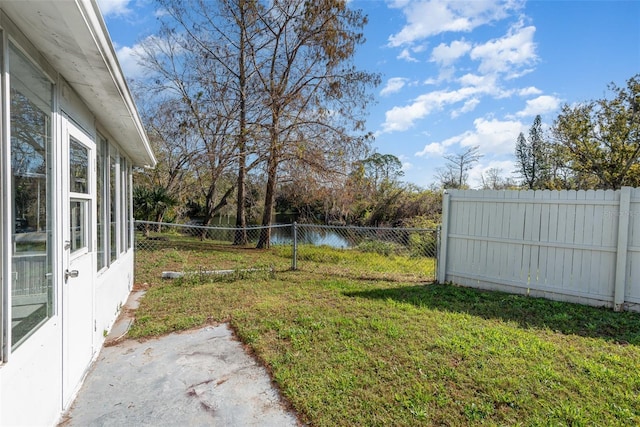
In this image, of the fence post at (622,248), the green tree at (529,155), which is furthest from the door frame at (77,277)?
the green tree at (529,155)

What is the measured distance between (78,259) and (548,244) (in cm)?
571

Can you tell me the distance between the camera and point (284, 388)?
2439mm

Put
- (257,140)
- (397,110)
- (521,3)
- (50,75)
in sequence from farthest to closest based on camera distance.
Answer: (397,110) < (257,140) < (521,3) < (50,75)

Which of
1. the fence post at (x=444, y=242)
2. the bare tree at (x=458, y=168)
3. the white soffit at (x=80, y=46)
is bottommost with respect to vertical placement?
the fence post at (x=444, y=242)

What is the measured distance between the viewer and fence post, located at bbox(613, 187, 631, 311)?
14.0 feet

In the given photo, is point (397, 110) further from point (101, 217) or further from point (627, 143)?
point (101, 217)

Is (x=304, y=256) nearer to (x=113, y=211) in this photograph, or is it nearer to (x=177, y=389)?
(x=113, y=211)

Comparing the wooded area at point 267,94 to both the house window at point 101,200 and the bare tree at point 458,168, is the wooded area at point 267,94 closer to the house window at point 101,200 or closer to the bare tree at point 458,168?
the house window at point 101,200

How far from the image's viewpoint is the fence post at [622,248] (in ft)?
14.0

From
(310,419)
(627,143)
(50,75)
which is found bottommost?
(310,419)

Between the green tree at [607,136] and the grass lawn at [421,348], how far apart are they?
43.1 feet

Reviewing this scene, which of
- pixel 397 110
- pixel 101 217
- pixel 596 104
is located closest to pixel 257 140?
pixel 397 110

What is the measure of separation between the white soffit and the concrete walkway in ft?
7.25

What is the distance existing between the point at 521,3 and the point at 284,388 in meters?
7.09
